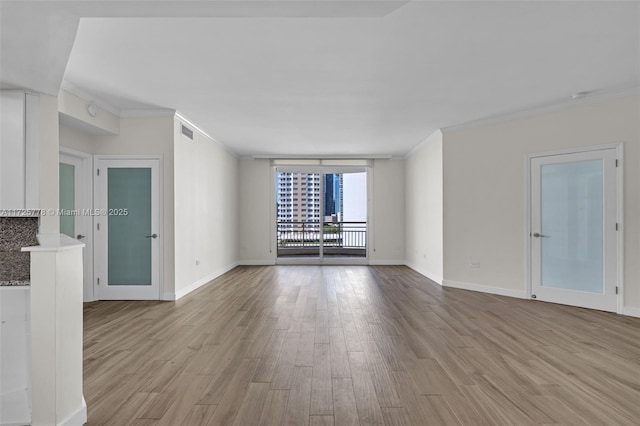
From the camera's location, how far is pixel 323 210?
9422 mm

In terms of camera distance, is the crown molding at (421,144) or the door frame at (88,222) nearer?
the door frame at (88,222)

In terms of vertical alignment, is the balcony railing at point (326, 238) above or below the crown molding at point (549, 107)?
below

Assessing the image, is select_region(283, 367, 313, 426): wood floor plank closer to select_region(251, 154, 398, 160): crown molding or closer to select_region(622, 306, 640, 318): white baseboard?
select_region(622, 306, 640, 318): white baseboard

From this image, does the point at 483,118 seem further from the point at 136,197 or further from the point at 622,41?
the point at 136,197

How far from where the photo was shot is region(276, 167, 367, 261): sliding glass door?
30.7 ft

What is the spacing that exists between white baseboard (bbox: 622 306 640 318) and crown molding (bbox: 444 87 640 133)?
2593mm

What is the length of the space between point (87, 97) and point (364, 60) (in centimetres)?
341

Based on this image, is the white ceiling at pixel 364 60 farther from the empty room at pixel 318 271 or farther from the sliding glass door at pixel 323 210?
the sliding glass door at pixel 323 210

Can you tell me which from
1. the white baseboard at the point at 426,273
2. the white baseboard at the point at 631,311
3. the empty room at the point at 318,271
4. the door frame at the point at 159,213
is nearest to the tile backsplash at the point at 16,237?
the empty room at the point at 318,271

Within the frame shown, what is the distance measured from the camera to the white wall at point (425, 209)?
6.62 m

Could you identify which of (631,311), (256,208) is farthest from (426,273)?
(256,208)

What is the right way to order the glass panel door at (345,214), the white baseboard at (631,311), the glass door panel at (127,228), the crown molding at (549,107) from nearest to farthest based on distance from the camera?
1. the white baseboard at (631,311)
2. the crown molding at (549,107)
3. the glass door panel at (127,228)
4. the glass panel door at (345,214)

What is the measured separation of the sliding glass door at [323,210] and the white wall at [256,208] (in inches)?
11.1

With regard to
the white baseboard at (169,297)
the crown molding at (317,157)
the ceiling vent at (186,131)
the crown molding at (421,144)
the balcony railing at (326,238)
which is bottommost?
the white baseboard at (169,297)
